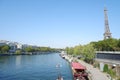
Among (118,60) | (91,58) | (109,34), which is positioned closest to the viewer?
(118,60)

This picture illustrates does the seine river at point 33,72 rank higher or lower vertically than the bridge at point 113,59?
lower

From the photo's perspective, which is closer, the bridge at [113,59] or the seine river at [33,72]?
the bridge at [113,59]

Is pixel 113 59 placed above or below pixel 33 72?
above

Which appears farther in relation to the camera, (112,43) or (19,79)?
(112,43)

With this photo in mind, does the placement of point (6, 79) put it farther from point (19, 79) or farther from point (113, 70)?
point (113, 70)

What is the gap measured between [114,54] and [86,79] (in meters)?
10.1

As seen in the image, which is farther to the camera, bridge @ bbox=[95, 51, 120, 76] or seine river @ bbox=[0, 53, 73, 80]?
seine river @ bbox=[0, 53, 73, 80]

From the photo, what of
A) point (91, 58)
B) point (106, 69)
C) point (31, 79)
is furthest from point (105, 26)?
point (31, 79)

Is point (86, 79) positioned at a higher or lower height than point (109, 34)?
lower

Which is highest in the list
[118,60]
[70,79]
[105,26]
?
[105,26]

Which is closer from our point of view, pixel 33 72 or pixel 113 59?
pixel 113 59

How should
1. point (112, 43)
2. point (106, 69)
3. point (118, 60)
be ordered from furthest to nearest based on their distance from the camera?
point (112, 43), point (106, 69), point (118, 60)

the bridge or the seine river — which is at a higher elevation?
the bridge

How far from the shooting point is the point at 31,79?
5788cm
